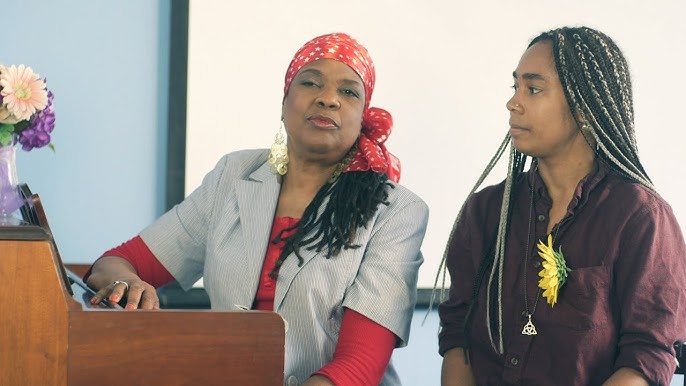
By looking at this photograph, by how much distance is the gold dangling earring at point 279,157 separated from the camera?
2449 mm

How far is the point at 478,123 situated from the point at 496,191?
2.29 ft

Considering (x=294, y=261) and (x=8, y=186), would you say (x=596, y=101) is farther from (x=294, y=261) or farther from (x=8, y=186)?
(x=8, y=186)

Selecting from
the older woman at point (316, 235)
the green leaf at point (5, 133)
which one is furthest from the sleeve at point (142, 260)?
the green leaf at point (5, 133)

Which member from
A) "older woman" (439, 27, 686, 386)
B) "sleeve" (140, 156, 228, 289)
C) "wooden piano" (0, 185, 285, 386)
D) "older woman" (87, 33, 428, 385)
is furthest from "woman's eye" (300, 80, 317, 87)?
"wooden piano" (0, 185, 285, 386)

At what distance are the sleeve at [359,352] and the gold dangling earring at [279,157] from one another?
0.39 metres

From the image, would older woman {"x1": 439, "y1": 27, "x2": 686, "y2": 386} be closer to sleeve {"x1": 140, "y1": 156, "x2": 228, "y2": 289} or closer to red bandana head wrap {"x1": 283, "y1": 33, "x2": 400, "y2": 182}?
red bandana head wrap {"x1": 283, "y1": 33, "x2": 400, "y2": 182}

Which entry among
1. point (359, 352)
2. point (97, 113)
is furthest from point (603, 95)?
point (97, 113)

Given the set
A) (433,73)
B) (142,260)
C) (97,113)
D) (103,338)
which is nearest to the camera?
(103,338)

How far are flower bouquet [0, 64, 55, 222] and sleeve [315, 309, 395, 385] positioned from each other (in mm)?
700

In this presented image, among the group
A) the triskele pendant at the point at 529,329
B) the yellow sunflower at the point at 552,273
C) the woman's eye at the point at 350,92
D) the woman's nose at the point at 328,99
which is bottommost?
the triskele pendant at the point at 529,329

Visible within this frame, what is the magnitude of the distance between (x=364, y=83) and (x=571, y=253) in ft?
1.99

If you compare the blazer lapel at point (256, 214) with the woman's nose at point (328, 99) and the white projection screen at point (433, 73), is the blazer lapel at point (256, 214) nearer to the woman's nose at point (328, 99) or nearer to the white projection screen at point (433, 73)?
the woman's nose at point (328, 99)

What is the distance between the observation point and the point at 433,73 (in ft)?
9.97

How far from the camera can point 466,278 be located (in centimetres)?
238
